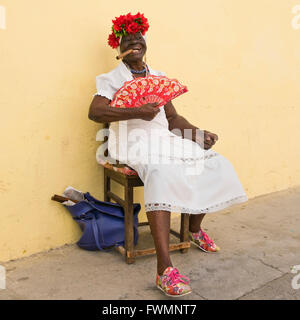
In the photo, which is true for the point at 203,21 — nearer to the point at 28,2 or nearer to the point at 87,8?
the point at 87,8

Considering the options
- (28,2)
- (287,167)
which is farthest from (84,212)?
(287,167)

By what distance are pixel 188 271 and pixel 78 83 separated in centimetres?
158

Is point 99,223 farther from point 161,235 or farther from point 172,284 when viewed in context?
point 172,284

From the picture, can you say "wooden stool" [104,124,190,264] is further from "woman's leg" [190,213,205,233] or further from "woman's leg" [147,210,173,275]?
"woman's leg" [147,210,173,275]

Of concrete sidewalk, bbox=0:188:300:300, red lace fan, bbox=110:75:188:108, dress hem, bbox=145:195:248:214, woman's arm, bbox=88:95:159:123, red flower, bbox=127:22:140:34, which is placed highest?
red flower, bbox=127:22:140:34

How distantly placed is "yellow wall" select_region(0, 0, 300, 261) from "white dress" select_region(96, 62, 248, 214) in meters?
0.32

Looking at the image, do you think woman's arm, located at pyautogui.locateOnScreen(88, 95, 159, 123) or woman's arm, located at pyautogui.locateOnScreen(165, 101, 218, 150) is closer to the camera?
woman's arm, located at pyautogui.locateOnScreen(88, 95, 159, 123)

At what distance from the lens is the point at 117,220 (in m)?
2.88

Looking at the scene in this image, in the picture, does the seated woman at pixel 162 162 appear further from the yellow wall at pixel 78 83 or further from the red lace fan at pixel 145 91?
the yellow wall at pixel 78 83

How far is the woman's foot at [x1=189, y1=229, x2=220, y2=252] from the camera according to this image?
9.85 ft

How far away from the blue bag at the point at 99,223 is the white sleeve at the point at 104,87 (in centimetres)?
78

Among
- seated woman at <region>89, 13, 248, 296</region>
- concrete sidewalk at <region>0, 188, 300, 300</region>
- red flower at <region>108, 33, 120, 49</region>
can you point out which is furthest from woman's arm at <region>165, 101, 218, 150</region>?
concrete sidewalk at <region>0, 188, 300, 300</region>
